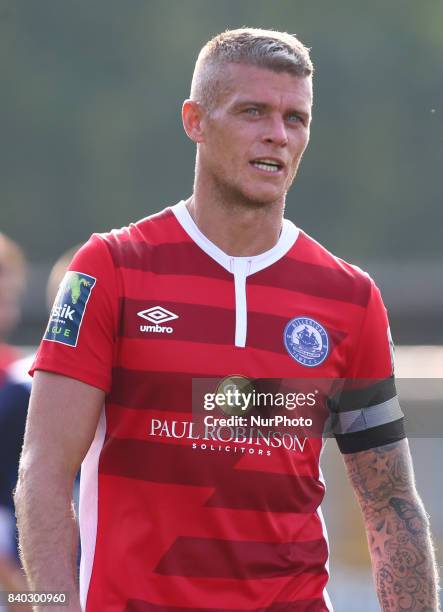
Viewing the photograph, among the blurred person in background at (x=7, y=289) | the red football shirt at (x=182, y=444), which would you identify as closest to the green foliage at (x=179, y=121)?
the blurred person in background at (x=7, y=289)

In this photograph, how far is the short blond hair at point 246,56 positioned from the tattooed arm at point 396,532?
1.06m

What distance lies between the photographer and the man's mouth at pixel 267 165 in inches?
145

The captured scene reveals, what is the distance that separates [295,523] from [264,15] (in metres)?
27.9

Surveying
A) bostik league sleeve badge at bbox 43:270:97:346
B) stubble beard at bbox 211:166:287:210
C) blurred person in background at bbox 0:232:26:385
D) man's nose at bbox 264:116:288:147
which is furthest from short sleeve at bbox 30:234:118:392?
blurred person in background at bbox 0:232:26:385

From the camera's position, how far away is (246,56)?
3.75m

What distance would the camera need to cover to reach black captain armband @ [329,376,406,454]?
3.81 metres

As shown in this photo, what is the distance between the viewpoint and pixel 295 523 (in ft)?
11.8

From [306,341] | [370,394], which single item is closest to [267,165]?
[306,341]

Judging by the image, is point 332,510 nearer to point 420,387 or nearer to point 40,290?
point 420,387

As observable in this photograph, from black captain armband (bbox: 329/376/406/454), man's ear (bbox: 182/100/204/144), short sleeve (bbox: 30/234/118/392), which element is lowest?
black captain armband (bbox: 329/376/406/454)

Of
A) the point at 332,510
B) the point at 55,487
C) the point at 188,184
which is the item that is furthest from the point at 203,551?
the point at 188,184

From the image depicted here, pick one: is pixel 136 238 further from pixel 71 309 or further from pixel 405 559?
pixel 405 559

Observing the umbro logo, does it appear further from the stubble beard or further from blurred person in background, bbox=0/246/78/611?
blurred person in background, bbox=0/246/78/611

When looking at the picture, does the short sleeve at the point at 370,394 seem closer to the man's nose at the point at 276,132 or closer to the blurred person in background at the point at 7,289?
the man's nose at the point at 276,132
